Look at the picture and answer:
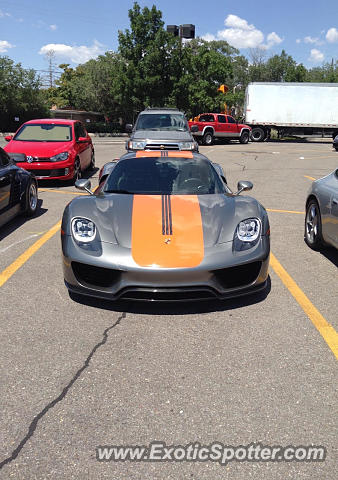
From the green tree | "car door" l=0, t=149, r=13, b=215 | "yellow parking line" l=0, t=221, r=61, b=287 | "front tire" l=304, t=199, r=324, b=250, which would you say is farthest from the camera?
the green tree

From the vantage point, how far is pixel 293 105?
1180 inches

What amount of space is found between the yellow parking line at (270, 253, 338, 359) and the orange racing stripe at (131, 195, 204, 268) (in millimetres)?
1157

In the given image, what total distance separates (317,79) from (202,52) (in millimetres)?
49102

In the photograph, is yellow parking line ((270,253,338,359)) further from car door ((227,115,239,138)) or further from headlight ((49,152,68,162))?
car door ((227,115,239,138))

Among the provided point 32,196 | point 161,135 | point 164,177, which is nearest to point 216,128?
point 161,135

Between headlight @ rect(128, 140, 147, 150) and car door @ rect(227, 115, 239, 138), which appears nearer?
headlight @ rect(128, 140, 147, 150)

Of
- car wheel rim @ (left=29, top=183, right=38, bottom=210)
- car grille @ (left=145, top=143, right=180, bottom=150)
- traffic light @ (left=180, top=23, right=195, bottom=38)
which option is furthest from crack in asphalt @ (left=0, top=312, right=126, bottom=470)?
traffic light @ (left=180, top=23, right=195, bottom=38)

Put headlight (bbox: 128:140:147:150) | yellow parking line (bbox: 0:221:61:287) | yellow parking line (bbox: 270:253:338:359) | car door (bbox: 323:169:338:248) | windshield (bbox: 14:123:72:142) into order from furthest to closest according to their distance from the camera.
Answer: headlight (bbox: 128:140:147:150), windshield (bbox: 14:123:72:142), car door (bbox: 323:169:338:248), yellow parking line (bbox: 0:221:61:287), yellow parking line (bbox: 270:253:338:359)

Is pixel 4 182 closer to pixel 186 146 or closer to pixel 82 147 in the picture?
pixel 82 147

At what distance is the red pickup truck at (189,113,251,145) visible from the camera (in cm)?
2770

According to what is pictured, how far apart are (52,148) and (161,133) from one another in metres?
3.28

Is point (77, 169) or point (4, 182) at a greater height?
point (4, 182)

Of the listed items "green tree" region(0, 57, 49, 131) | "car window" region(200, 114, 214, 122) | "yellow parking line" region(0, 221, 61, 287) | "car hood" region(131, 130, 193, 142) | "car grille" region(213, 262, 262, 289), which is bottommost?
"yellow parking line" region(0, 221, 61, 287)

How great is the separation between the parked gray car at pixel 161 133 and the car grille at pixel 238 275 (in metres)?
7.95
